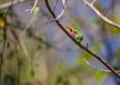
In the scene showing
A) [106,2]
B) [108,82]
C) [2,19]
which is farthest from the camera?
[106,2]

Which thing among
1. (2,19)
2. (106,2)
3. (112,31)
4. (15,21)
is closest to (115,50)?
(112,31)

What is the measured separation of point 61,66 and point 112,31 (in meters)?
1.27

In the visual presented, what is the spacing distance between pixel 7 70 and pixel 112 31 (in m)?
1.19

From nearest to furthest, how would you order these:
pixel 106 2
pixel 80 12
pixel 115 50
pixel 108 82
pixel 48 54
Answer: pixel 108 82
pixel 106 2
pixel 115 50
pixel 80 12
pixel 48 54

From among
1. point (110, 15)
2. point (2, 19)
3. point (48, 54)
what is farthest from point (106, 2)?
point (48, 54)

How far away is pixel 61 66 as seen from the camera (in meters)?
5.81

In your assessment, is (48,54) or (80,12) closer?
(80,12)

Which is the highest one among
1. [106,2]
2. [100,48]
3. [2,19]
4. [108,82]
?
[2,19]

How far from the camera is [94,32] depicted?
4879 millimetres

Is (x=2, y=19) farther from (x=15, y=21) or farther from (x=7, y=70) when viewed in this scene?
(x=7, y=70)

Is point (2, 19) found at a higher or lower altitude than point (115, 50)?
higher

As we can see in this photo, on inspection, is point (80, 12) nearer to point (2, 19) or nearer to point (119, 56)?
point (119, 56)

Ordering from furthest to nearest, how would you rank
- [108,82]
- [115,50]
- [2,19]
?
[115,50]
[108,82]
[2,19]

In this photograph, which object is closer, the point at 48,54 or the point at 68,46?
the point at 68,46
